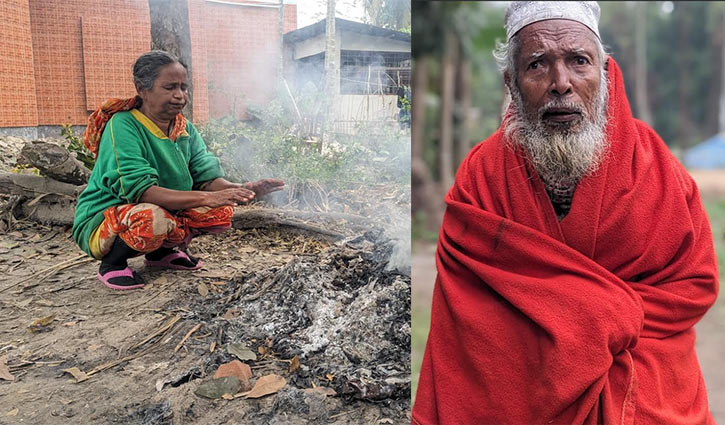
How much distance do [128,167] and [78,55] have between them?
438 mm

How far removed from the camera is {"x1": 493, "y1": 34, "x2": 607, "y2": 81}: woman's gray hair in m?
2.21

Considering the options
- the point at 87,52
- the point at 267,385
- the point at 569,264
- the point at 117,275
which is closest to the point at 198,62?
the point at 87,52

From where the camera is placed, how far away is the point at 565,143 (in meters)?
2.21

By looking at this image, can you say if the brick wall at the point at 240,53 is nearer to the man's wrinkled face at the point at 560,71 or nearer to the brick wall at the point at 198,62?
the brick wall at the point at 198,62

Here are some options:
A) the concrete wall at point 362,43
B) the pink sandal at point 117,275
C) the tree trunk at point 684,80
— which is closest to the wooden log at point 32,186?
the pink sandal at point 117,275

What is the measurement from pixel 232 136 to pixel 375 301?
2.95 feet

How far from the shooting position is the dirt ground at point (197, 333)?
2221 mm

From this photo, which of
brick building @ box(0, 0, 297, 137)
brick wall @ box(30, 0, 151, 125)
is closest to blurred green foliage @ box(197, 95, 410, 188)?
brick building @ box(0, 0, 297, 137)

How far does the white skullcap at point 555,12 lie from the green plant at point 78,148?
160 cm

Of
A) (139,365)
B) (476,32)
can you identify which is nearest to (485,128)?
(476,32)

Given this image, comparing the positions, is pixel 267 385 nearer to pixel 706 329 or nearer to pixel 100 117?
pixel 100 117

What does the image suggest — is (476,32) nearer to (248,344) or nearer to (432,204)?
(432,204)

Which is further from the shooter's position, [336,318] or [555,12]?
[336,318]

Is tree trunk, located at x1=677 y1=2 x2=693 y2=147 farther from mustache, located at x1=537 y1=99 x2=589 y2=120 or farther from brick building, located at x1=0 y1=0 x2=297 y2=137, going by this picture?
brick building, located at x1=0 y1=0 x2=297 y2=137
